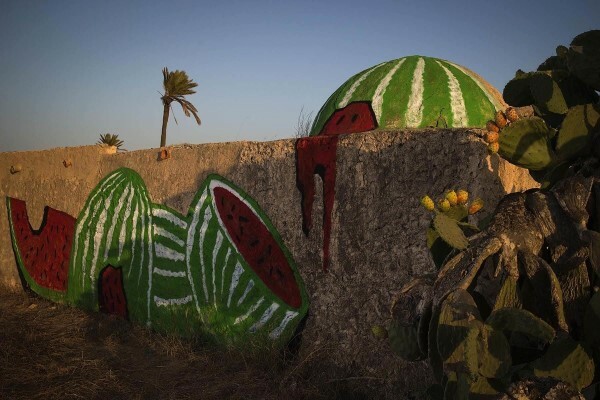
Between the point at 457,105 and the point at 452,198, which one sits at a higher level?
the point at 457,105

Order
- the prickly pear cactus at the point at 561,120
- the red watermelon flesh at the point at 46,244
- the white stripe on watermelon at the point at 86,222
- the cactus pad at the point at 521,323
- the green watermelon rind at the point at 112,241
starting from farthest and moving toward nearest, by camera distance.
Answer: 1. the red watermelon flesh at the point at 46,244
2. the white stripe on watermelon at the point at 86,222
3. the green watermelon rind at the point at 112,241
4. the prickly pear cactus at the point at 561,120
5. the cactus pad at the point at 521,323

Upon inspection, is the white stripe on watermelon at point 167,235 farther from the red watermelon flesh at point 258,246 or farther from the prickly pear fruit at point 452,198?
the prickly pear fruit at point 452,198

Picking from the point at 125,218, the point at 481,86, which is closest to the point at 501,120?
the point at 481,86

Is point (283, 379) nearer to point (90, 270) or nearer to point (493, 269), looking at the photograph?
point (493, 269)

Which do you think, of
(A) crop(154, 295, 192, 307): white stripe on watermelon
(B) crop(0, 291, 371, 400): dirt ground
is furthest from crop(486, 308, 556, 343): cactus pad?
(A) crop(154, 295, 192, 307): white stripe on watermelon

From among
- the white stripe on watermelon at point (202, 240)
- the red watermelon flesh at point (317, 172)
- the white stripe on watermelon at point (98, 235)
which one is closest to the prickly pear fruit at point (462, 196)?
the red watermelon flesh at point (317, 172)

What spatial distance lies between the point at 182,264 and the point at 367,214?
2411 mm

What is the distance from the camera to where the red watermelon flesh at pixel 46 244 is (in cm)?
700

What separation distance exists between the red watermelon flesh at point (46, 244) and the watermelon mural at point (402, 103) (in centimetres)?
425

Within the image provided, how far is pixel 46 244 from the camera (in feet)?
24.2

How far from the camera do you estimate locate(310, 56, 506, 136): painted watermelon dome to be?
4.38 m

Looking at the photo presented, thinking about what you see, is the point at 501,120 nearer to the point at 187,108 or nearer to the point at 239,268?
the point at 239,268

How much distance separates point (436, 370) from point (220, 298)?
3.45 metres

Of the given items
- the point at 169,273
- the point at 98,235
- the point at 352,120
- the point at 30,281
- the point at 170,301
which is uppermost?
the point at 352,120
